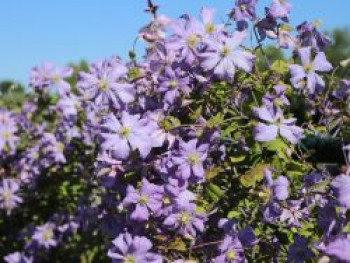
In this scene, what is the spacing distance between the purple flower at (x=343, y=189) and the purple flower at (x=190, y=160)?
0.65 m

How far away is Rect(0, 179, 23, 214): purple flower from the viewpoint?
418 cm

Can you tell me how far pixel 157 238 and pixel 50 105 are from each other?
8.47 ft

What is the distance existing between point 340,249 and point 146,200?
801 mm

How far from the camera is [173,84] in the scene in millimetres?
2086

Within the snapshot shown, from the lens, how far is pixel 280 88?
208 centimetres

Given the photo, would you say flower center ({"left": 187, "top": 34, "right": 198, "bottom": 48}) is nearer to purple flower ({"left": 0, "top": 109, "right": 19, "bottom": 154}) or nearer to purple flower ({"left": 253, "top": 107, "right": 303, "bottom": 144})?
purple flower ({"left": 253, "top": 107, "right": 303, "bottom": 144})

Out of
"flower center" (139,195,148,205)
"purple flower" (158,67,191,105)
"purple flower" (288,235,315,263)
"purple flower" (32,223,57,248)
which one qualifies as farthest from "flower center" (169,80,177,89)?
"purple flower" (32,223,57,248)

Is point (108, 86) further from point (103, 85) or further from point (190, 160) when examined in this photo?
point (190, 160)

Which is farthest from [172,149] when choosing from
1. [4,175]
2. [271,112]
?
[4,175]

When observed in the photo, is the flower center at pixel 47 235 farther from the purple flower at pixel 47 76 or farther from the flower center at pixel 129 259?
the flower center at pixel 129 259

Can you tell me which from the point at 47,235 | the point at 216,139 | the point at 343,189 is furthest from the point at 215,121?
the point at 47,235

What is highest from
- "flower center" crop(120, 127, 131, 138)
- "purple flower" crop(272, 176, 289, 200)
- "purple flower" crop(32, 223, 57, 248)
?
"flower center" crop(120, 127, 131, 138)

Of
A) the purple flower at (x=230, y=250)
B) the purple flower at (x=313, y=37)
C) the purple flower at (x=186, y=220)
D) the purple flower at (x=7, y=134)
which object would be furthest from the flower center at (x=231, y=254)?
the purple flower at (x=7, y=134)

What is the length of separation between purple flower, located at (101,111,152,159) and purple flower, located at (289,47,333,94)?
1.60 feet
